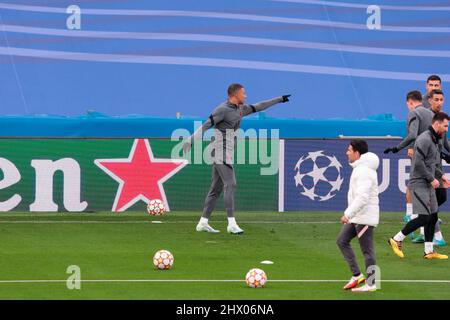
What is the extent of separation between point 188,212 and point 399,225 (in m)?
4.08

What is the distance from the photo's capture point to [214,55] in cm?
2720

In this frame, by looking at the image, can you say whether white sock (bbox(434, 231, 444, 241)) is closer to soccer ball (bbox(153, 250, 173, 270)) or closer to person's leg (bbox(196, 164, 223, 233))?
person's leg (bbox(196, 164, 223, 233))

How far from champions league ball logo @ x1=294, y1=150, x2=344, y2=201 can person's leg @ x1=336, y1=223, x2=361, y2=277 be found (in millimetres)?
9018

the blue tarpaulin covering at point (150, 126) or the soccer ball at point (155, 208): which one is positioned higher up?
the blue tarpaulin covering at point (150, 126)

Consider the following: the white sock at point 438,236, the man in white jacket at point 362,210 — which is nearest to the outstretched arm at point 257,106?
the white sock at point 438,236

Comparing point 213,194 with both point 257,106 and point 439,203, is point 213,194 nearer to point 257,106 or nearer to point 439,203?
point 257,106

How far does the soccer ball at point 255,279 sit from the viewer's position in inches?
550

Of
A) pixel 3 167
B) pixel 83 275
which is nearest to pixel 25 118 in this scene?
pixel 3 167

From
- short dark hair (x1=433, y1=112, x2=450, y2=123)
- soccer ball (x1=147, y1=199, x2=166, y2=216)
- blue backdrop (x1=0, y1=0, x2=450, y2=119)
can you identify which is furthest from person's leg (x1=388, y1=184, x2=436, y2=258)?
blue backdrop (x1=0, y1=0, x2=450, y2=119)

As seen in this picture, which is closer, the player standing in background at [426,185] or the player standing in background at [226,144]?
the player standing in background at [426,185]

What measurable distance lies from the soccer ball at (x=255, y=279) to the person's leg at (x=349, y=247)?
3.10 ft

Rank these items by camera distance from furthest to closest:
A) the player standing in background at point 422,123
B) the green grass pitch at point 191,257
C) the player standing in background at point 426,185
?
1. the player standing in background at point 422,123
2. the player standing in background at point 426,185
3. the green grass pitch at point 191,257

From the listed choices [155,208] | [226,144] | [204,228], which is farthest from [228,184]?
[155,208]

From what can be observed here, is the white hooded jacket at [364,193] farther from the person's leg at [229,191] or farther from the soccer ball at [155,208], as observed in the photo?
the soccer ball at [155,208]
